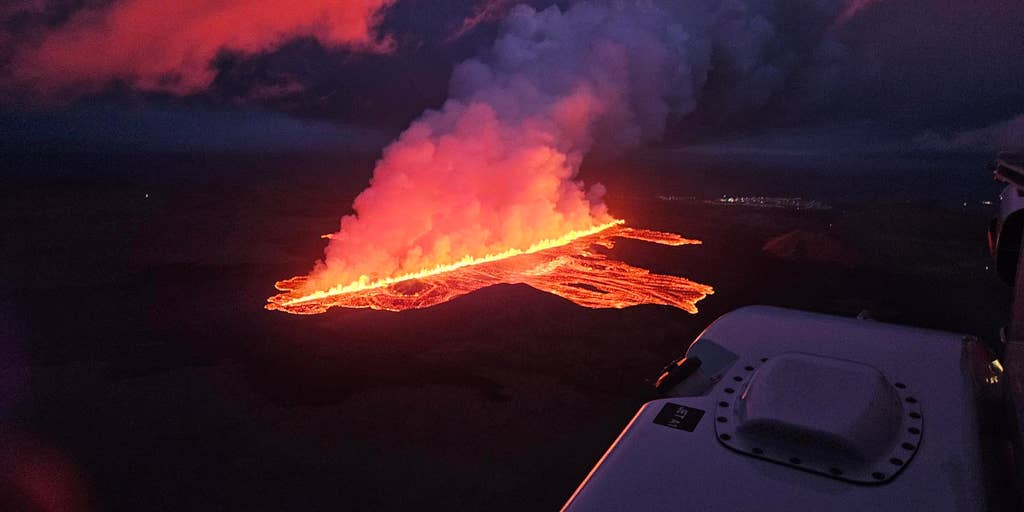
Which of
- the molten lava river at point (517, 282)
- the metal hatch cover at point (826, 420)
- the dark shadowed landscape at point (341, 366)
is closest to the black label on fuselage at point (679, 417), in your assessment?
the metal hatch cover at point (826, 420)

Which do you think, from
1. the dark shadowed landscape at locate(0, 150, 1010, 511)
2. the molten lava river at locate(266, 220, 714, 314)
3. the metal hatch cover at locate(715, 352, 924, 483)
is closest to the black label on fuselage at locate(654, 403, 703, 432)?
the metal hatch cover at locate(715, 352, 924, 483)

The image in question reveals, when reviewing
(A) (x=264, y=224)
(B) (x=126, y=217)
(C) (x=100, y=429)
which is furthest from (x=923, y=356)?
(B) (x=126, y=217)

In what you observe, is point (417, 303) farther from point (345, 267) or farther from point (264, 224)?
point (264, 224)

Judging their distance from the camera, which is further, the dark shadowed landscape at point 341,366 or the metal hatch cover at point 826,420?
the dark shadowed landscape at point 341,366

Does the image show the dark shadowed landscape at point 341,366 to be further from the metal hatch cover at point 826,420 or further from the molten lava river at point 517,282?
the metal hatch cover at point 826,420

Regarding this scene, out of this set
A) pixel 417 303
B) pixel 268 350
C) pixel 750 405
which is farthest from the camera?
pixel 417 303

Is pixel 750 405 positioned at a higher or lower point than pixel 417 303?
higher

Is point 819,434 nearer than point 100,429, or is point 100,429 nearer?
point 819,434
